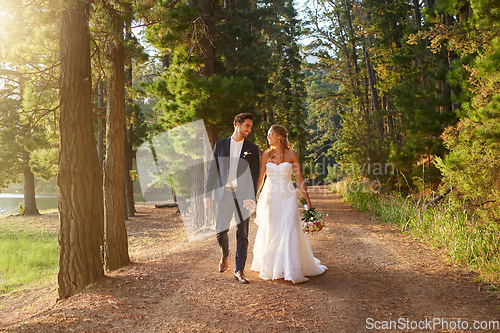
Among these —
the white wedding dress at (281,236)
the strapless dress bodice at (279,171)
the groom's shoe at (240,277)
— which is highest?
the strapless dress bodice at (279,171)

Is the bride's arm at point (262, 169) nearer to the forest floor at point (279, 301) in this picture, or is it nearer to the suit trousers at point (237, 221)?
the suit trousers at point (237, 221)

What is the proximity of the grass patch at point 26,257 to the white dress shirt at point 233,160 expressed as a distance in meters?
5.78

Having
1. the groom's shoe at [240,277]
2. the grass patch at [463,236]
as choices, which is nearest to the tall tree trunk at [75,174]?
the groom's shoe at [240,277]

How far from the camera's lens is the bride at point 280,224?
5227mm

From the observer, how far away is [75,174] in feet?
19.7

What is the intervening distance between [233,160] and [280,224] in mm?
1133

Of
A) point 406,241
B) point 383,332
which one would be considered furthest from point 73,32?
point 406,241

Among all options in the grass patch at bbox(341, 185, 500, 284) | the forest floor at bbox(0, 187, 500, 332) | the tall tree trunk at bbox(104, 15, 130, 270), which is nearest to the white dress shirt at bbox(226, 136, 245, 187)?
the forest floor at bbox(0, 187, 500, 332)

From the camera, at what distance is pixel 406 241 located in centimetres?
813

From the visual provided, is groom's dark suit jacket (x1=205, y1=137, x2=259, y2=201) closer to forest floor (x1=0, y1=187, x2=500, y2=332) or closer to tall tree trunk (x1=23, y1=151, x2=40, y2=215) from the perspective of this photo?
forest floor (x1=0, y1=187, x2=500, y2=332)

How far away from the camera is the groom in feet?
17.7

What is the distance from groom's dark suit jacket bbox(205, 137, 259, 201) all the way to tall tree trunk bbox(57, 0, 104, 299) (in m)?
2.13

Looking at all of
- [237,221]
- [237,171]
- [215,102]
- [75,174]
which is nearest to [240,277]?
[237,221]

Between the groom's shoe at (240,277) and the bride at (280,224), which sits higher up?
the bride at (280,224)
